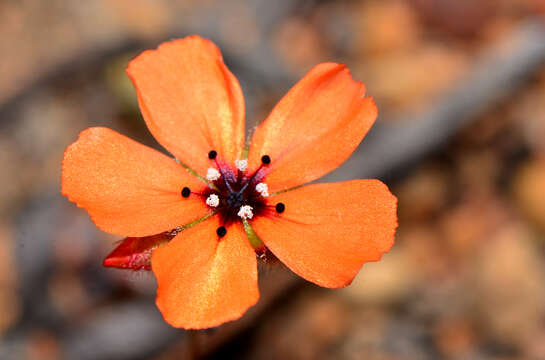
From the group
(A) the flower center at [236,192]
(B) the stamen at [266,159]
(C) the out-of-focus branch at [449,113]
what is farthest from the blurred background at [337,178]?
(B) the stamen at [266,159]

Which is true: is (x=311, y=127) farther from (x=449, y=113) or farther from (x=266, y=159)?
(x=449, y=113)

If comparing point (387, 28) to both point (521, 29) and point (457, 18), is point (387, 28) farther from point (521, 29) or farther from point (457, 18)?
point (521, 29)

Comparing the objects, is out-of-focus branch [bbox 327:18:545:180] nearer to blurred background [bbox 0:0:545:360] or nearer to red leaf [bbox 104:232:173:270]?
blurred background [bbox 0:0:545:360]

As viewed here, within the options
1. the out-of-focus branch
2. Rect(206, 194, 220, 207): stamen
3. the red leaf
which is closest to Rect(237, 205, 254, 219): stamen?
Rect(206, 194, 220, 207): stamen

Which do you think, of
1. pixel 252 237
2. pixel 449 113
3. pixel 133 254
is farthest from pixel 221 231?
pixel 449 113

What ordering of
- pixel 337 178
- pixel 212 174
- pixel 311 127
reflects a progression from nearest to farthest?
pixel 212 174
pixel 311 127
pixel 337 178
